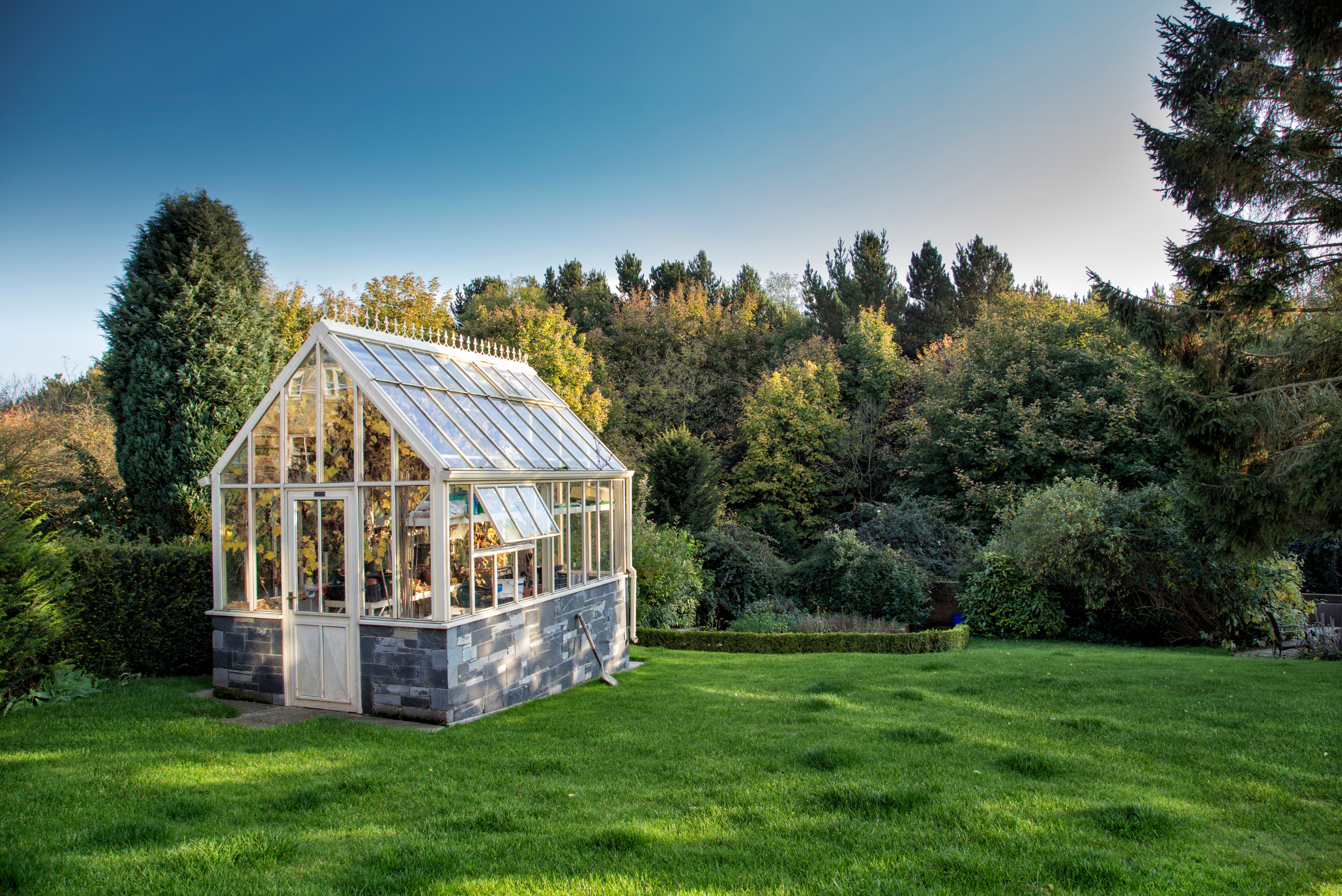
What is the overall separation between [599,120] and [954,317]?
24471 millimetres

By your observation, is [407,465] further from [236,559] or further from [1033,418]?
[1033,418]

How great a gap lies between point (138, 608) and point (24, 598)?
6.55ft

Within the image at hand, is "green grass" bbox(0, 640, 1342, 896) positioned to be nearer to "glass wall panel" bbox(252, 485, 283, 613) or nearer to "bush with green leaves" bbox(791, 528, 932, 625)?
"glass wall panel" bbox(252, 485, 283, 613)

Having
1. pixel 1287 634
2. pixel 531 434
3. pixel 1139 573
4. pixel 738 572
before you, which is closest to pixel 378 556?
pixel 531 434

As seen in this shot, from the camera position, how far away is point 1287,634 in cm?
1466

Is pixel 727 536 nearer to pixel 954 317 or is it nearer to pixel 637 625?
pixel 637 625

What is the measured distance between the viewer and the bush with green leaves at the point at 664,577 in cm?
1764

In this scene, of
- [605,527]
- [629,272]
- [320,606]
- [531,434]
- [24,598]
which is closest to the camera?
[24,598]

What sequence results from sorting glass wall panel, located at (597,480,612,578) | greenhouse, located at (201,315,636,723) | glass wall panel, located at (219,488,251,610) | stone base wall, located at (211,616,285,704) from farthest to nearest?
glass wall panel, located at (597,480,612,578)
glass wall panel, located at (219,488,251,610)
stone base wall, located at (211,616,285,704)
greenhouse, located at (201,315,636,723)

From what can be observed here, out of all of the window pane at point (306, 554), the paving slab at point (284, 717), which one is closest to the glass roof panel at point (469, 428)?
the window pane at point (306, 554)

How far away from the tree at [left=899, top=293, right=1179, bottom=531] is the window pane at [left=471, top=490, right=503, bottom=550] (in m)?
16.5

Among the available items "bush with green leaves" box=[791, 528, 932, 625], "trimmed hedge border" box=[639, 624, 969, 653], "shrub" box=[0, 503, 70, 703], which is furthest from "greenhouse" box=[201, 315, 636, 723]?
"bush with green leaves" box=[791, 528, 932, 625]

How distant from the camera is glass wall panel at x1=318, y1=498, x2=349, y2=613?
30.1 feet

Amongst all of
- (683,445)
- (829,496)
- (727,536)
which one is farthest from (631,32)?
(829,496)
